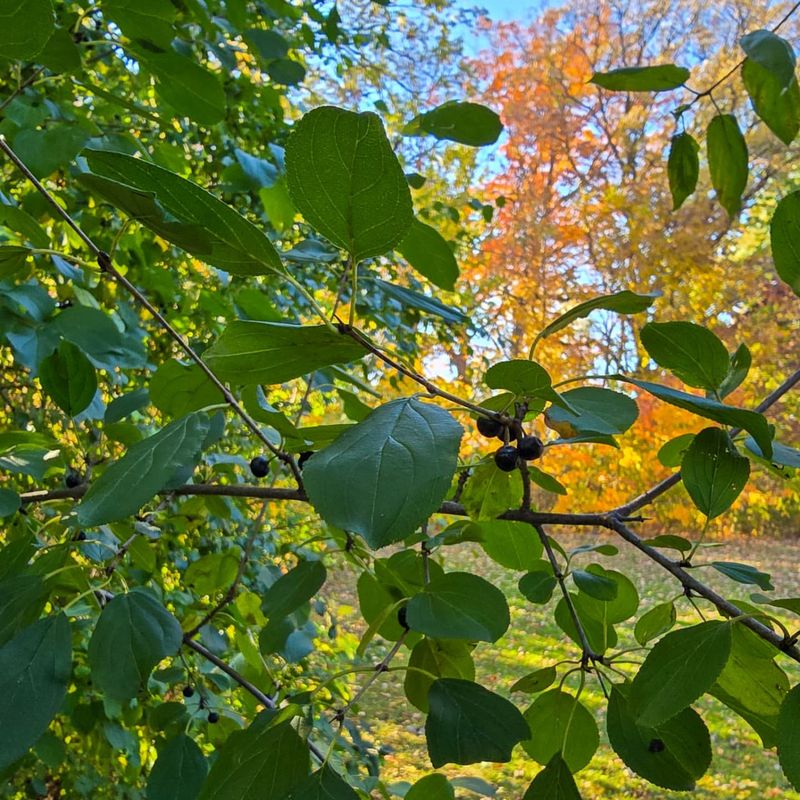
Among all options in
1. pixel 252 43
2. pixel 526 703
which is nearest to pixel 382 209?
pixel 252 43

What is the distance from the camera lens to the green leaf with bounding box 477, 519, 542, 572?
558 mm

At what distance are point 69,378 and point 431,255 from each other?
33cm

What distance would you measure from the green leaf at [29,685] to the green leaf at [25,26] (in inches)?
12.1

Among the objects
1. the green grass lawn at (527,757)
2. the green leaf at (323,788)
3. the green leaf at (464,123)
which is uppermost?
the green leaf at (464,123)

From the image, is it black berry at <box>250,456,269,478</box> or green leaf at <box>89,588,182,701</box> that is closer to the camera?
green leaf at <box>89,588,182,701</box>

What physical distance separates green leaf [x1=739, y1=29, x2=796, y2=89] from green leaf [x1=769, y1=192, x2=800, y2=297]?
148 mm

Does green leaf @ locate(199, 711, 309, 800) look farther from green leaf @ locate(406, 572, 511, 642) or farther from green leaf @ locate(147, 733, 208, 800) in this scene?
green leaf @ locate(147, 733, 208, 800)

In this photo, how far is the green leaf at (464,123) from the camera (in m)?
0.61

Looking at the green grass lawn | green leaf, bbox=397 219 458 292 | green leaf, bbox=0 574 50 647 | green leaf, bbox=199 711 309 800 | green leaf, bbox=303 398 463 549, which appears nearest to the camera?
green leaf, bbox=303 398 463 549

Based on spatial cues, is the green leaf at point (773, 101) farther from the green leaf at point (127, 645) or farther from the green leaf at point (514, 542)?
the green leaf at point (127, 645)

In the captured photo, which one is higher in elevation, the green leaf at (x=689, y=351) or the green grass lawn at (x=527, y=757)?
the green leaf at (x=689, y=351)

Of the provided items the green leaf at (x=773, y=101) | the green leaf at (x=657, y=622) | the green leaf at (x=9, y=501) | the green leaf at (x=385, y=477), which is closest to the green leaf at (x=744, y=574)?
the green leaf at (x=657, y=622)

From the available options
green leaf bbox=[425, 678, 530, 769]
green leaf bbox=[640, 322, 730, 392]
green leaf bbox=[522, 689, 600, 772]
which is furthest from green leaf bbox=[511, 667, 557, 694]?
green leaf bbox=[640, 322, 730, 392]

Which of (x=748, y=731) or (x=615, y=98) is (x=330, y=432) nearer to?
(x=748, y=731)
